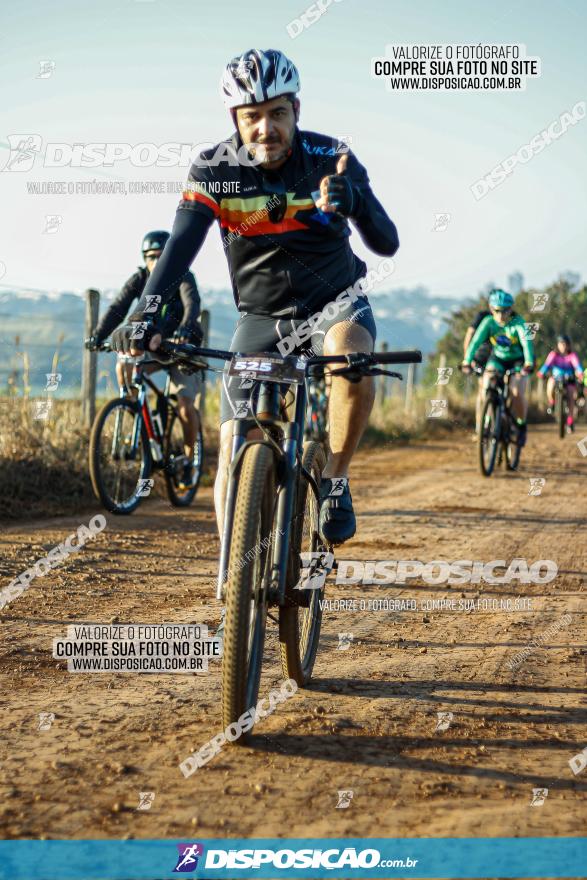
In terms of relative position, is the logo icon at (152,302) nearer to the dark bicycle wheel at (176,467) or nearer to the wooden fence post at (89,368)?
the dark bicycle wheel at (176,467)

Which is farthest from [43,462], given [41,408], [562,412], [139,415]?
[562,412]

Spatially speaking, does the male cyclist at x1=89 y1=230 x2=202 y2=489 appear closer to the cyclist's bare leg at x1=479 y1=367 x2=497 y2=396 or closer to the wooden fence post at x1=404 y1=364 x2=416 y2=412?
the cyclist's bare leg at x1=479 y1=367 x2=497 y2=396

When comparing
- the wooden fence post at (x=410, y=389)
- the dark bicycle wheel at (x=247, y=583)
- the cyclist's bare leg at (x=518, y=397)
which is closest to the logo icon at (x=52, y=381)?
the cyclist's bare leg at (x=518, y=397)

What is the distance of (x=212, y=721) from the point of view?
132 inches

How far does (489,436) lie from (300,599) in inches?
341

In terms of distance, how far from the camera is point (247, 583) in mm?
3006

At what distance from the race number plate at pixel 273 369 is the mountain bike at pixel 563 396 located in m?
16.1

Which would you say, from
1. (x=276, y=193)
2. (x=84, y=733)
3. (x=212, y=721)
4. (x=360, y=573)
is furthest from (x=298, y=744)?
(x=360, y=573)

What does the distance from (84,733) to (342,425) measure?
151cm

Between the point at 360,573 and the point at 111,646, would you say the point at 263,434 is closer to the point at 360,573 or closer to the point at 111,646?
the point at 111,646

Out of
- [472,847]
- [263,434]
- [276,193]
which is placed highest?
[276,193]

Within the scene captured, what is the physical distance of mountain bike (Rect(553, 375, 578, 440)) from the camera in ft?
60.8

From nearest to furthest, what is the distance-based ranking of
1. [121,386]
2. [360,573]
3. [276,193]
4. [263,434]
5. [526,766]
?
[526,766]
[263,434]
[276,193]
[360,573]
[121,386]

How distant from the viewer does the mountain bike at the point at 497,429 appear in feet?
38.5
